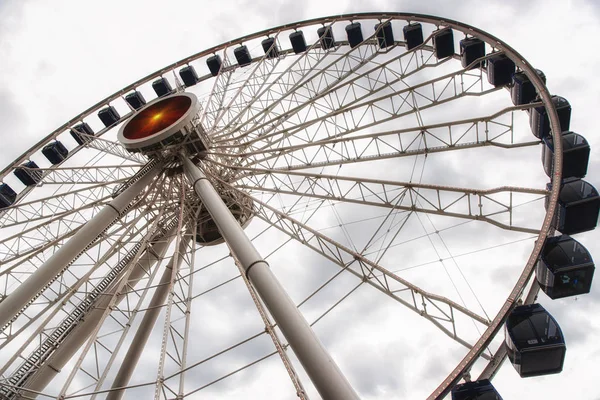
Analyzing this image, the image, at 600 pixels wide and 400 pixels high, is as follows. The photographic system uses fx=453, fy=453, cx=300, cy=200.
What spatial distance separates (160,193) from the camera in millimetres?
17891

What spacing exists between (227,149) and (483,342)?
1248cm

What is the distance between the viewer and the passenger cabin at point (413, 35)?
20.5m

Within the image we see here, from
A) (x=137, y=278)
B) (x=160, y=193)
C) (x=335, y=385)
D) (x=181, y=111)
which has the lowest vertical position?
(x=335, y=385)

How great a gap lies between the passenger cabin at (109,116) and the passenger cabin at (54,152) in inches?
105

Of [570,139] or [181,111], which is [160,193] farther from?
[570,139]

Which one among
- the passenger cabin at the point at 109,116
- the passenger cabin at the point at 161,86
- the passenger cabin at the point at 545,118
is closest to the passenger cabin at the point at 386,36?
the passenger cabin at the point at 545,118

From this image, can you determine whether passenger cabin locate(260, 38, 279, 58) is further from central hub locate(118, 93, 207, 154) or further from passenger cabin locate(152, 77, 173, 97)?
central hub locate(118, 93, 207, 154)

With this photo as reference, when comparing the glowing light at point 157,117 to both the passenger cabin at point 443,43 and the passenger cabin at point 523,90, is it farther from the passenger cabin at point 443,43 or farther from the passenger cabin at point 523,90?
the passenger cabin at point 523,90

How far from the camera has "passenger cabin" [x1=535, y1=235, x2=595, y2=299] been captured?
35.8ft

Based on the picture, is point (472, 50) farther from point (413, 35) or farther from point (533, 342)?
point (533, 342)

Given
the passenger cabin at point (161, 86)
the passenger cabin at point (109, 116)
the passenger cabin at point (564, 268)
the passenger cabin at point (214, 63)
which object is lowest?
the passenger cabin at point (564, 268)

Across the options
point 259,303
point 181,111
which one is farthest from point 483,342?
point 181,111

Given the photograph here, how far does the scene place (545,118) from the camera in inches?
582

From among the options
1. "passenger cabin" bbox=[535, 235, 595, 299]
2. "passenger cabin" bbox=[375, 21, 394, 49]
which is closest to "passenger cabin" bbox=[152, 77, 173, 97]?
"passenger cabin" bbox=[375, 21, 394, 49]
